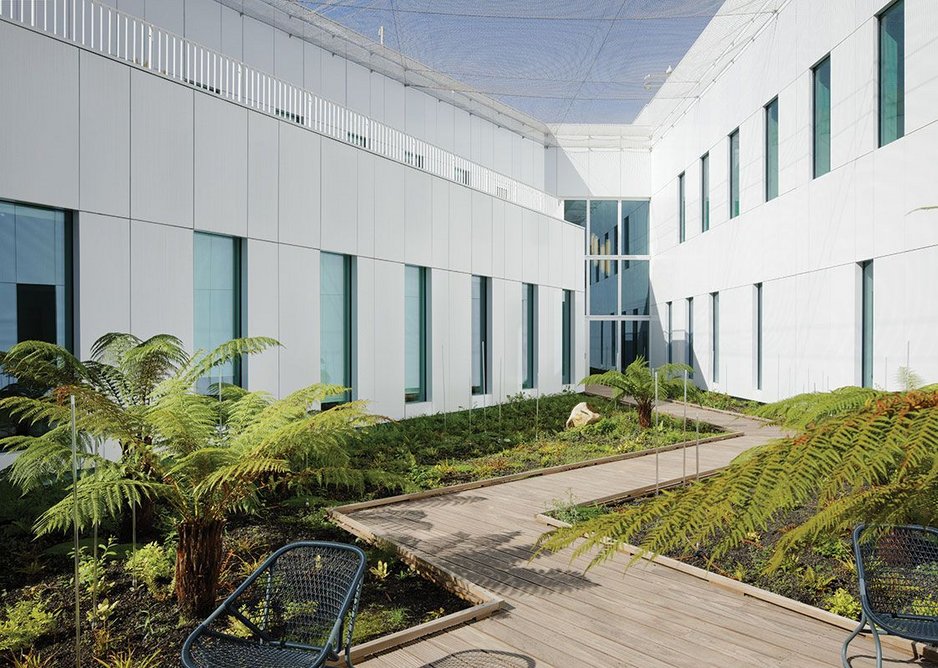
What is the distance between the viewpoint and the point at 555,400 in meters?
15.4

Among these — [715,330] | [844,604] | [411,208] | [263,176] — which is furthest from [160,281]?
[715,330]

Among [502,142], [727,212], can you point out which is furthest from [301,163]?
[502,142]

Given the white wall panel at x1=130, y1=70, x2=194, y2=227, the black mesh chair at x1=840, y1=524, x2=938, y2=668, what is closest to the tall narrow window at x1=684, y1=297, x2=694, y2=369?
the white wall panel at x1=130, y1=70, x2=194, y2=227

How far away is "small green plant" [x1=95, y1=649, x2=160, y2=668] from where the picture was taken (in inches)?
122

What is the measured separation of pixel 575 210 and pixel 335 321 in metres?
13.8

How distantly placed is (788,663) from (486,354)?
37.4 feet

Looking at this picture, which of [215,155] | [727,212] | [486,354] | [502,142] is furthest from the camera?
[502,142]

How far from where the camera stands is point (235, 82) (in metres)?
12.2

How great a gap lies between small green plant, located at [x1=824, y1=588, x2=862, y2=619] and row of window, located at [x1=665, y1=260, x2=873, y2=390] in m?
7.19

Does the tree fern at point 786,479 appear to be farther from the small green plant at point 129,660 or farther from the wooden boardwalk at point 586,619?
the small green plant at point 129,660

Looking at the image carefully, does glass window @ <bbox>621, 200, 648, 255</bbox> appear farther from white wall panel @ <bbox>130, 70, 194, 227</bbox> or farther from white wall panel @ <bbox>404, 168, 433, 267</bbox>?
white wall panel @ <bbox>130, 70, 194, 227</bbox>

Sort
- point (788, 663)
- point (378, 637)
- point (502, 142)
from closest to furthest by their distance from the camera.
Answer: point (788, 663)
point (378, 637)
point (502, 142)

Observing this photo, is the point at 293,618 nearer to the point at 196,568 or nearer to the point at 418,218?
the point at 196,568

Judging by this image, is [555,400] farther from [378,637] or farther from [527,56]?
[378,637]
